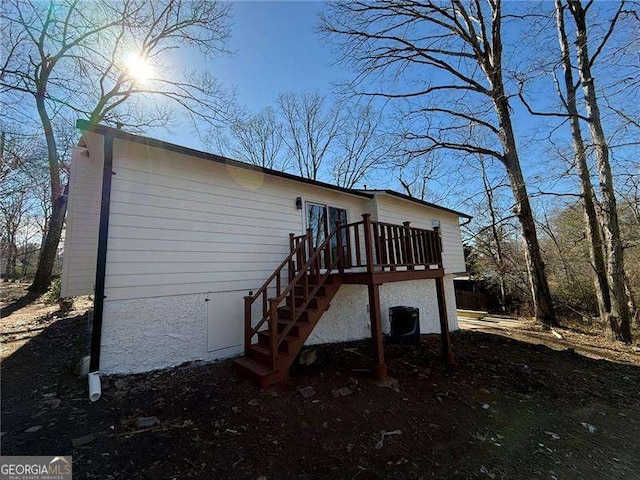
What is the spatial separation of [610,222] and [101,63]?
660 inches

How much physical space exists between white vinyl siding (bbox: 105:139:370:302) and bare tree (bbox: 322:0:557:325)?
284 inches

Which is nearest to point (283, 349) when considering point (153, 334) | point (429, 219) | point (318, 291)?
point (318, 291)

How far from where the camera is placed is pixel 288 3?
7.41m

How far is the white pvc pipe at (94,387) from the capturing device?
3.53m

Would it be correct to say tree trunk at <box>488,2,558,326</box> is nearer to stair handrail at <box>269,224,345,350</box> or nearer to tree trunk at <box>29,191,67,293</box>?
stair handrail at <box>269,224,345,350</box>

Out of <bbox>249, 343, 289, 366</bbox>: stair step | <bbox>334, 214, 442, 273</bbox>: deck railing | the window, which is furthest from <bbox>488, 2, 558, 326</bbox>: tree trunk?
<bbox>249, 343, 289, 366</bbox>: stair step

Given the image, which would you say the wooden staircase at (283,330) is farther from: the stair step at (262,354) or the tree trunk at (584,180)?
the tree trunk at (584,180)

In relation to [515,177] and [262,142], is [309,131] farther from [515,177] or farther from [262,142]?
[515,177]

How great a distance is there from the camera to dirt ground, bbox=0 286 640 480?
8.52 feet

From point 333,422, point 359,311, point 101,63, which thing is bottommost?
point 333,422

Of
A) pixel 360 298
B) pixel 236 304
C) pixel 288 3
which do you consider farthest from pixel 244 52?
pixel 360 298

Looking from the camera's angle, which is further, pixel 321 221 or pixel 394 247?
pixel 321 221

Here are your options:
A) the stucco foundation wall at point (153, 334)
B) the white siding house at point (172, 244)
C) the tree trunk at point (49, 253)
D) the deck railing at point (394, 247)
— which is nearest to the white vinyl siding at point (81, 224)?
the white siding house at point (172, 244)

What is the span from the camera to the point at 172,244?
4820 mm
